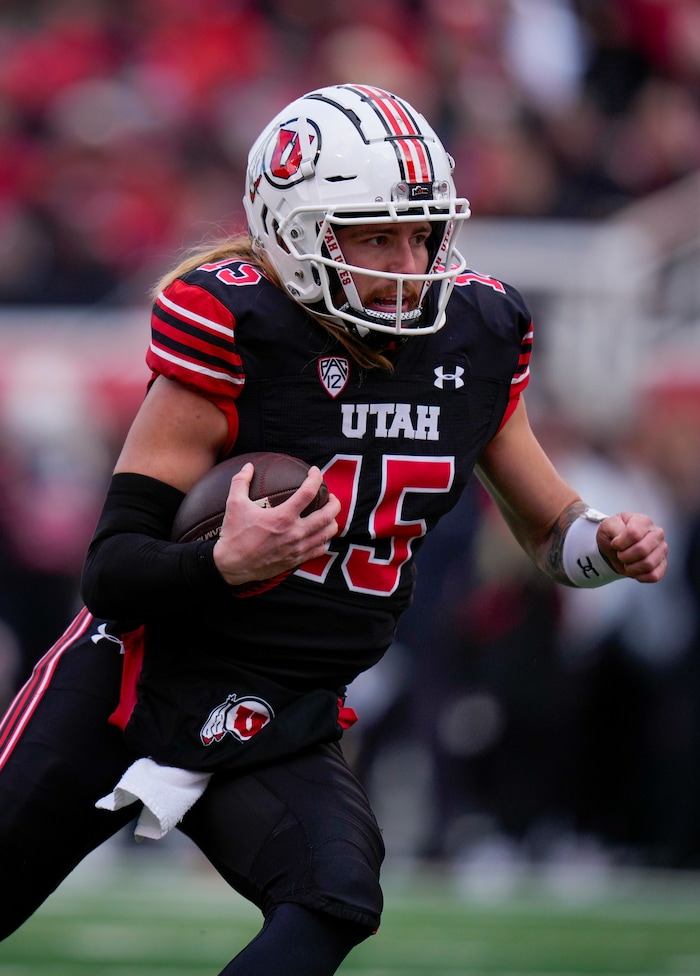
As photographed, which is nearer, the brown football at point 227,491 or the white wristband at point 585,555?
the brown football at point 227,491

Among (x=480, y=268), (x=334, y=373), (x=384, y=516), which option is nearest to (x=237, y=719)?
(x=384, y=516)

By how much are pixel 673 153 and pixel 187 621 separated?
5.56 metres

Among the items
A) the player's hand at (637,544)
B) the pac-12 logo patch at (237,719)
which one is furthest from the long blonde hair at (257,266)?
the pac-12 logo patch at (237,719)

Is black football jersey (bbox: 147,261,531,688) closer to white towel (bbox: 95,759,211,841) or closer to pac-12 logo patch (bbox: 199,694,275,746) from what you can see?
pac-12 logo patch (bbox: 199,694,275,746)

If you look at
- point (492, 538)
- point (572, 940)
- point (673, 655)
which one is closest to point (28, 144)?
point (492, 538)

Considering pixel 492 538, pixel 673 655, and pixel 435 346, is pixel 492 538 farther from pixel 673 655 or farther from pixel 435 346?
pixel 435 346

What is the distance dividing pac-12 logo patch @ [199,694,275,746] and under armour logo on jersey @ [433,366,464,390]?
0.65 m

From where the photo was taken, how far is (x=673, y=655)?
5.96 m

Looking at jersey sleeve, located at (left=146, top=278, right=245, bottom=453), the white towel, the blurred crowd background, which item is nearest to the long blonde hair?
jersey sleeve, located at (left=146, top=278, right=245, bottom=453)

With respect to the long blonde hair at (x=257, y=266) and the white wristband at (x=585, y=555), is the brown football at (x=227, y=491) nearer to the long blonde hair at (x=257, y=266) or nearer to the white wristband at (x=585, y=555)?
the long blonde hair at (x=257, y=266)

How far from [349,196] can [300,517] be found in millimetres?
598

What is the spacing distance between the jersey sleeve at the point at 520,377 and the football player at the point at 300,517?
0.27 feet

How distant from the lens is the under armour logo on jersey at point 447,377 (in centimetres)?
253

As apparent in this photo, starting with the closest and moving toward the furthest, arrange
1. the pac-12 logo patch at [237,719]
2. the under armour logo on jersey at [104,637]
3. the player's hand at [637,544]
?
1. the pac-12 logo patch at [237,719]
2. the player's hand at [637,544]
3. the under armour logo on jersey at [104,637]
